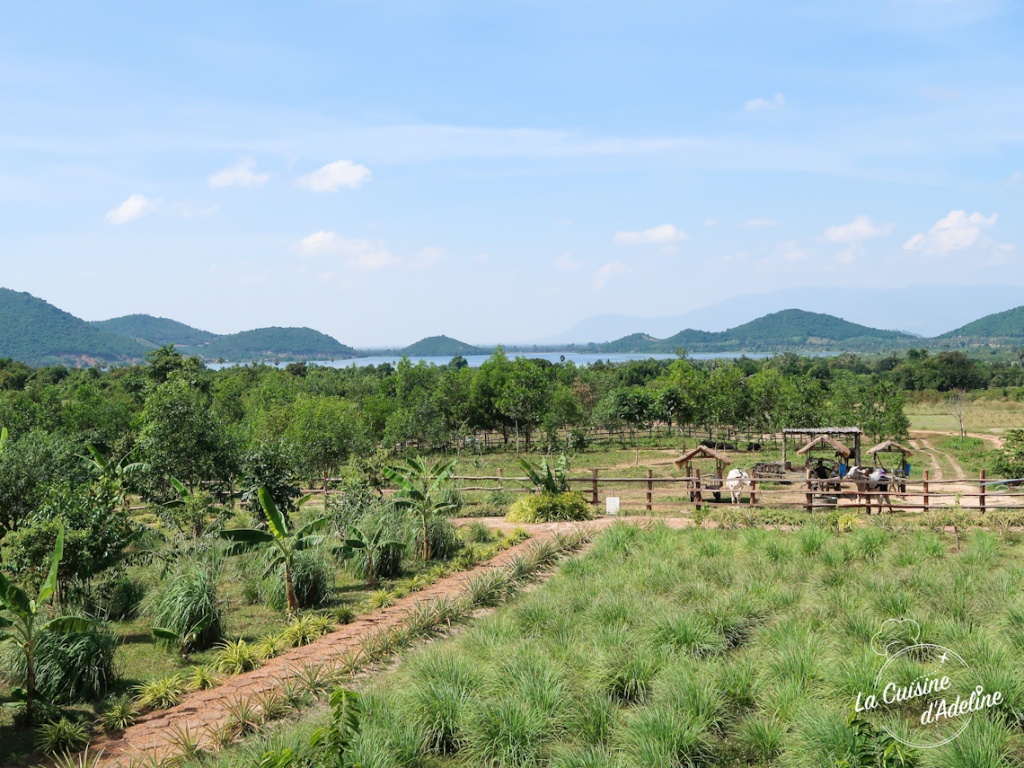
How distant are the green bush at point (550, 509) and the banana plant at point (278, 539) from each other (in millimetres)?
7175

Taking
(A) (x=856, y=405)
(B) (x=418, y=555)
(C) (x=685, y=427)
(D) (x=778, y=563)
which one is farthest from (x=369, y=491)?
(C) (x=685, y=427)

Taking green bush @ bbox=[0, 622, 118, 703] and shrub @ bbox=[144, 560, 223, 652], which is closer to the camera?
green bush @ bbox=[0, 622, 118, 703]

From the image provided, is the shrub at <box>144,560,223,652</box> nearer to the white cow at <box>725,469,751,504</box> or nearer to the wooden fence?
the wooden fence

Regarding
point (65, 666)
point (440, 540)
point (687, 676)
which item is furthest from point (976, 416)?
point (65, 666)

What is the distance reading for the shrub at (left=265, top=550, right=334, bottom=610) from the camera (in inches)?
432

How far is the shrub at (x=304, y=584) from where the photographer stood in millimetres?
10984

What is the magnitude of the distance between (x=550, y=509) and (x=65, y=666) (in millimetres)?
11914

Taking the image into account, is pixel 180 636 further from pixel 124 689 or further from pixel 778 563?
pixel 778 563

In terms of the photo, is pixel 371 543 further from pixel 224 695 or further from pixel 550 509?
pixel 550 509

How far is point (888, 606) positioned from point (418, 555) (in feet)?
27.6

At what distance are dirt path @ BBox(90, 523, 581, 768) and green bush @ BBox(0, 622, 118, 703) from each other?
975mm

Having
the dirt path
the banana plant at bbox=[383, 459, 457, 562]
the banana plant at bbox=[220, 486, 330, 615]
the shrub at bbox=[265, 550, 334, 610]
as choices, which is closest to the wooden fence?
the banana plant at bbox=[383, 459, 457, 562]

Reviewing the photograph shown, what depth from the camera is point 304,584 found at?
11.0 metres

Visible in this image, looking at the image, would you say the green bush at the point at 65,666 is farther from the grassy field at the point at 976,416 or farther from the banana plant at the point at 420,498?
the grassy field at the point at 976,416
